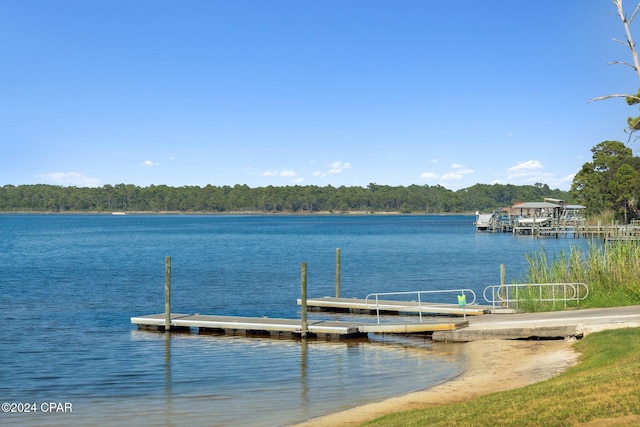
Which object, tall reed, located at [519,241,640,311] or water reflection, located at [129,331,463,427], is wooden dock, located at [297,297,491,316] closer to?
tall reed, located at [519,241,640,311]

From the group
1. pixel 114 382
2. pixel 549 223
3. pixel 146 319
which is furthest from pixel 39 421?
pixel 549 223

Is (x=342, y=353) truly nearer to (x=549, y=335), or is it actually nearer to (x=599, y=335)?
(x=549, y=335)

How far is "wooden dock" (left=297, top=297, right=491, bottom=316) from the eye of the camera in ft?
99.0

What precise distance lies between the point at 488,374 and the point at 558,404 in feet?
22.6

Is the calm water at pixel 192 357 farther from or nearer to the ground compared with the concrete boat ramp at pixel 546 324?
nearer to the ground

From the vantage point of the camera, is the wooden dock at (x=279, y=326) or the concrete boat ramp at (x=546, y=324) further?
the wooden dock at (x=279, y=326)

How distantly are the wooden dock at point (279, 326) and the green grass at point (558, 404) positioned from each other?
1014 cm

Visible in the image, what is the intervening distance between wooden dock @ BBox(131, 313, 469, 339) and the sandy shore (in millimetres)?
3139

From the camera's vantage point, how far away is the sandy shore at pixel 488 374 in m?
16.1

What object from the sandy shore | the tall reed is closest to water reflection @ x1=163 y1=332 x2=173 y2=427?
the sandy shore

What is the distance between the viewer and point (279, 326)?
2797 cm

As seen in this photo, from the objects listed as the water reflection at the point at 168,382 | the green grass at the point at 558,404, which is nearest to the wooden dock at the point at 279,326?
the water reflection at the point at 168,382

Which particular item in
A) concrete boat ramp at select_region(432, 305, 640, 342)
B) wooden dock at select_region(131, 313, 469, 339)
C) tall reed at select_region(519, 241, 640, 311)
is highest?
tall reed at select_region(519, 241, 640, 311)

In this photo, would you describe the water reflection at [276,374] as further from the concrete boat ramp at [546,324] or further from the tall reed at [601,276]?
the tall reed at [601,276]
